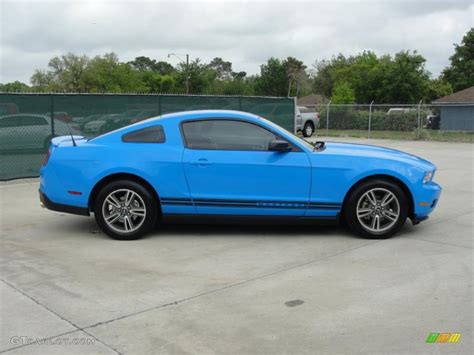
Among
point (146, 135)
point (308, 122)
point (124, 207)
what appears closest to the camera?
point (124, 207)

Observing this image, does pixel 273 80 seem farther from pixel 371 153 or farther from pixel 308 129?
pixel 371 153

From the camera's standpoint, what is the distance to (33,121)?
35.2ft

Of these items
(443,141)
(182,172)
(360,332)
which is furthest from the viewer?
(443,141)

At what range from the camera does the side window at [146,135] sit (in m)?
6.18

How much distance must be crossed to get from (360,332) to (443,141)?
21.7 metres

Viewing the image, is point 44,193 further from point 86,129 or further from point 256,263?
point 86,129

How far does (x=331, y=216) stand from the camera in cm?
608

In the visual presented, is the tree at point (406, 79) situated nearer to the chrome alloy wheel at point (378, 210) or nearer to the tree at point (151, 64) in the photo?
the chrome alloy wheel at point (378, 210)

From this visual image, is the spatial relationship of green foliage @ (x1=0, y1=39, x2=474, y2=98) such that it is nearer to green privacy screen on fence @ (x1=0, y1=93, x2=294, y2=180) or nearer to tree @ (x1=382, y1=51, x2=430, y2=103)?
tree @ (x1=382, y1=51, x2=430, y2=103)

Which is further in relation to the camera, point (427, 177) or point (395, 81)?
point (395, 81)

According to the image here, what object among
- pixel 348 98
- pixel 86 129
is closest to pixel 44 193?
pixel 86 129

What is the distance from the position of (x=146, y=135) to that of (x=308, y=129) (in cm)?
2149

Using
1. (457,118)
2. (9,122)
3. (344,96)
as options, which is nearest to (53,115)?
(9,122)

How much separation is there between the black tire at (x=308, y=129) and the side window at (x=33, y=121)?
1764cm
